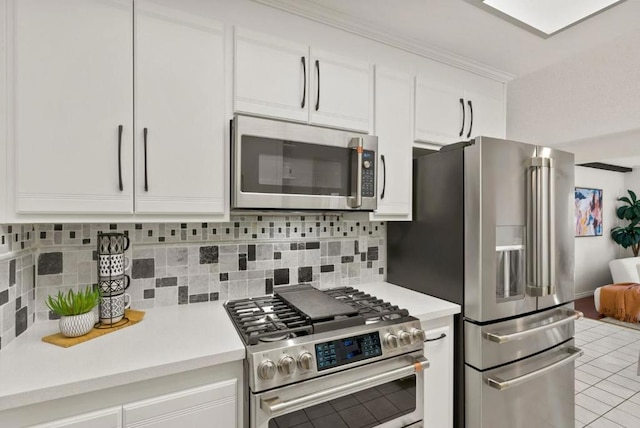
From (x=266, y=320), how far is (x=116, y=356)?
553 mm

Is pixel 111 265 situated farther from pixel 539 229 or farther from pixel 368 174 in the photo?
pixel 539 229

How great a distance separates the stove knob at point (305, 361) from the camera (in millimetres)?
1157

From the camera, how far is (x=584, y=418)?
2246 millimetres

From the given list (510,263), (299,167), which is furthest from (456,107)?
(299,167)

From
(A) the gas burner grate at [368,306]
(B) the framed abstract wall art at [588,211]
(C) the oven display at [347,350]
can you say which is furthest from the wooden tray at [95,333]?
(B) the framed abstract wall art at [588,211]

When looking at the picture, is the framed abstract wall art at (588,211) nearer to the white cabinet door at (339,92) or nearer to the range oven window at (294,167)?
the white cabinet door at (339,92)

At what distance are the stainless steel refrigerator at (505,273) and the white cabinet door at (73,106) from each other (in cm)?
155

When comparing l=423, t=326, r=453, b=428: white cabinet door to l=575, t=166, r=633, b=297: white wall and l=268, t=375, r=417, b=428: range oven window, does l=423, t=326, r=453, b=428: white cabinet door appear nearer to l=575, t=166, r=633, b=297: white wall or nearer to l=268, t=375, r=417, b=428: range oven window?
l=268, t=375, r=417, b=428: range oven window

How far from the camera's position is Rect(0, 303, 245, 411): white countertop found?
2.97 feet

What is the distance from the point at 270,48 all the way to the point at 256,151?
52 centimetres

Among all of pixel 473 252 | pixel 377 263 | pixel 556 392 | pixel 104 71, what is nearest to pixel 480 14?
pixel 473 252

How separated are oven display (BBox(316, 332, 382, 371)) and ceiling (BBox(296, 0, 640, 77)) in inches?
62.9

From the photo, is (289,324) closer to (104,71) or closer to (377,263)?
(377,263)

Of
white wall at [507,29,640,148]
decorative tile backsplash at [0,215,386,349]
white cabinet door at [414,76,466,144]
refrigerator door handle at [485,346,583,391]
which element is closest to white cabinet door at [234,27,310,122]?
decorative tile backsplash at [0,215,386,349]
